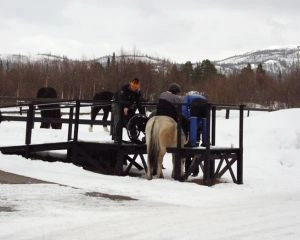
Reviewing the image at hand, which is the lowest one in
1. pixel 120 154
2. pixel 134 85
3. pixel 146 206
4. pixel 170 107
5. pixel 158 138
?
pixel 146 206

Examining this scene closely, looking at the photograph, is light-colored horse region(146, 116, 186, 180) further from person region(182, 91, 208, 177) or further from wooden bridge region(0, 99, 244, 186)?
person region(182, 91, 208, 177)

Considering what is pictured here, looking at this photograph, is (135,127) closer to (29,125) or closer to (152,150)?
(152,150)

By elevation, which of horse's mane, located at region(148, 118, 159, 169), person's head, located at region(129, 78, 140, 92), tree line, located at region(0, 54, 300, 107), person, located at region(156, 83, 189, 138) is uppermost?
tree line, located at region(0, 54, 300, 107)

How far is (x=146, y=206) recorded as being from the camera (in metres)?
8.73

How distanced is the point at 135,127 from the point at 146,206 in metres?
4.93

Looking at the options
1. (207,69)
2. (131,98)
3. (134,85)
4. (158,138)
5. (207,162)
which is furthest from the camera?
(207,69)

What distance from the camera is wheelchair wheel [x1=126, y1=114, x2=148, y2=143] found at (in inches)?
527

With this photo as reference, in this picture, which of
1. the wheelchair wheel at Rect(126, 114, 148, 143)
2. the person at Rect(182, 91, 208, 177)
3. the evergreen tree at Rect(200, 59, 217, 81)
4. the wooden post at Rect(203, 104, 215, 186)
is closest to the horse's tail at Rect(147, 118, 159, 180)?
the person at Rect(182, 91, 208, 177)

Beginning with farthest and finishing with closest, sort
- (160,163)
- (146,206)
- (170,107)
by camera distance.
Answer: (170,107) < (160,163) < (146,206)

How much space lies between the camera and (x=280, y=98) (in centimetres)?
6241

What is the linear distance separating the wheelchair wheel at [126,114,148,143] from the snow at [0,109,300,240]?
115cm

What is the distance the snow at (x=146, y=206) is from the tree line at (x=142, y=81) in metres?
47.2

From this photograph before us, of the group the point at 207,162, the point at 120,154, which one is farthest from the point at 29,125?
the point at 207,162

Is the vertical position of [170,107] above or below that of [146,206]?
above
